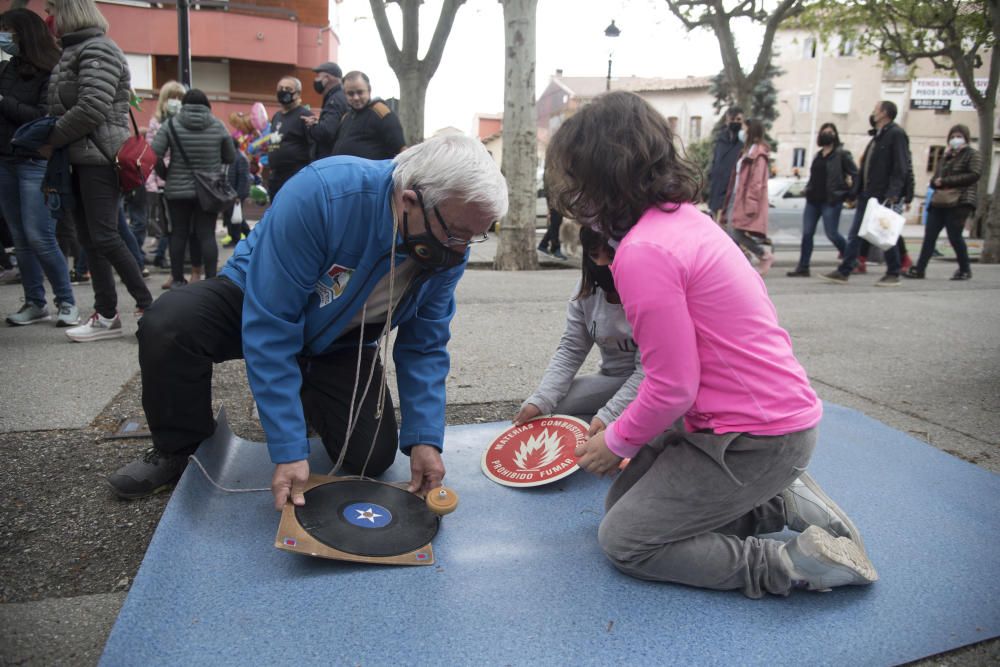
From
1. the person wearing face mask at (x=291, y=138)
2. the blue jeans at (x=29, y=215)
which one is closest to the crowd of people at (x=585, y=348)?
the blue jeans at (x=29, y=215)

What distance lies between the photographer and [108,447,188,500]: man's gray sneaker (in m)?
2.37

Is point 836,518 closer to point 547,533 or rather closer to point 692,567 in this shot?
point 692,567

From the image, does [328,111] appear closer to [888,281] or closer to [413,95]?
[888,281]

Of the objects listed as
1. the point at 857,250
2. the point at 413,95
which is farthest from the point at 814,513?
the point at 413,95

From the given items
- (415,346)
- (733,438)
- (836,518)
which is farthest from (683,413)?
(415,346)

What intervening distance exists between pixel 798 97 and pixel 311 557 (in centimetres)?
4370

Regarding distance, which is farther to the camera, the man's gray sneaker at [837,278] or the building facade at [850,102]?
the building facade at [850,102]

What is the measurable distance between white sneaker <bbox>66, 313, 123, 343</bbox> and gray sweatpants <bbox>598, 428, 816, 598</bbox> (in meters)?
3.67

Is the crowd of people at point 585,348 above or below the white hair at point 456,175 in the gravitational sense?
below

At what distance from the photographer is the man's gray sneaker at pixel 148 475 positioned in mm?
2369

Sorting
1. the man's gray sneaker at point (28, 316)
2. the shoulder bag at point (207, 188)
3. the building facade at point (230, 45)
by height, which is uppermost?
the building facade at point (230, 45)

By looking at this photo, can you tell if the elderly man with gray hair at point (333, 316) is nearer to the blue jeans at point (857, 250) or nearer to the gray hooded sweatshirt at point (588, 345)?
the gray hooded sweatshirt at point (588, 345)

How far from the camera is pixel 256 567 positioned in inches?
76.9

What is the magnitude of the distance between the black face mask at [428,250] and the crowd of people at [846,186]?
20.9 ft
